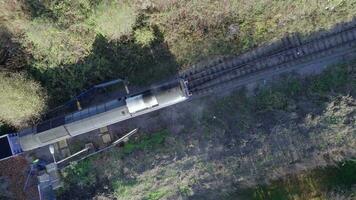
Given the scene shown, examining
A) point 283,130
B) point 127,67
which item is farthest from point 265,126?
point 127,67

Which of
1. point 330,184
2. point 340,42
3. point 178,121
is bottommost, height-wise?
point 330,184

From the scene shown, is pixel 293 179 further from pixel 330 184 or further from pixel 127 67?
pixel 127 67

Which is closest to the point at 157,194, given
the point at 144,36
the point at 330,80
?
the point at 144,36

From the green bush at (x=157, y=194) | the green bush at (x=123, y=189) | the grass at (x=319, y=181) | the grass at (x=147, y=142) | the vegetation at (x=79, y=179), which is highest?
the grass at (x=147, y=142)

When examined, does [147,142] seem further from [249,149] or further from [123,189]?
[249,149]

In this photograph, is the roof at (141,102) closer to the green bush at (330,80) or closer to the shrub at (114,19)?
the shrub at (114,19)

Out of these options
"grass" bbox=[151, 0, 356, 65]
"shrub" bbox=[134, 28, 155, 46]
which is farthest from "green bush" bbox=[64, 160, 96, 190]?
"grass" bbox=[151, 0, 356, 65]

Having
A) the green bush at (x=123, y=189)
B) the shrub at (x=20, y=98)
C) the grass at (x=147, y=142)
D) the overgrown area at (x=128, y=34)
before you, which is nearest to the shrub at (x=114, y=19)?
the overgrown area at (x=128, y=34)
